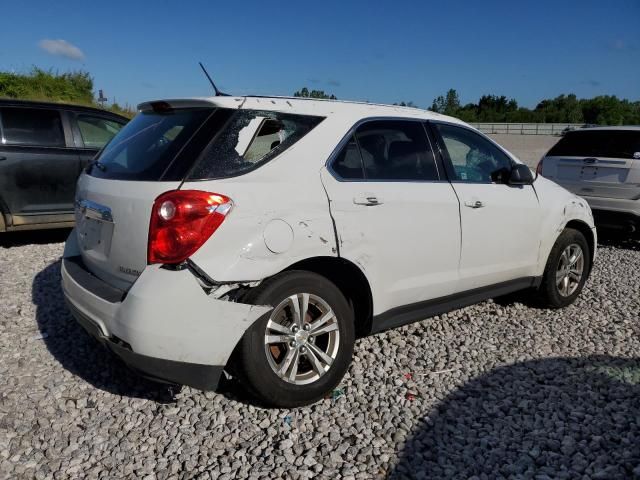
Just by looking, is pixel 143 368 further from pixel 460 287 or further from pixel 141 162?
pixel 460 287

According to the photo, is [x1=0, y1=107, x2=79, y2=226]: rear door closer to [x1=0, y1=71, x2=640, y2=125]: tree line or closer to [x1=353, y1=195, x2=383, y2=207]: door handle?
[x1=353, y1=195, x2=383, y2=207]: door handle

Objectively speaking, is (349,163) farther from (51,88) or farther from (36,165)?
(51,88)

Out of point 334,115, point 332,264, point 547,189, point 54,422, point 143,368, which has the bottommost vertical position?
point 54,422

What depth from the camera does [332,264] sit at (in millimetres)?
3088

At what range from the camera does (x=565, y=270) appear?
4.75 metres

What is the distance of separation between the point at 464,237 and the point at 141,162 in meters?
2.18

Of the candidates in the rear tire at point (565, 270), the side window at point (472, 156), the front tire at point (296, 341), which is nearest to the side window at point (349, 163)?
the front tire at point (296, 341)

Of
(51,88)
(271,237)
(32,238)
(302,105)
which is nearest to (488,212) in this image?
(302,105)

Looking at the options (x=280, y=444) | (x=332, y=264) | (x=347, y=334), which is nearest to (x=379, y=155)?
(x=332, y=264)

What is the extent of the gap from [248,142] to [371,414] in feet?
5.52

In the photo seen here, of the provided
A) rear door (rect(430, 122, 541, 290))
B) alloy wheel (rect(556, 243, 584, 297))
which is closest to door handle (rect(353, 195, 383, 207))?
rear door (rect(430, 122, 541, 290))

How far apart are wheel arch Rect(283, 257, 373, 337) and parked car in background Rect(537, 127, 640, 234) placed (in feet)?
16.8

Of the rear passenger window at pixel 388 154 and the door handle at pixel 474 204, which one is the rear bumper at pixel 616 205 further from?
the rear passenger window at pixel 388 154

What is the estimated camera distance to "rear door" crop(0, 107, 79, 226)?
20.0 feet
